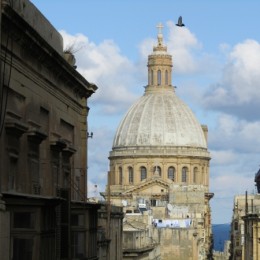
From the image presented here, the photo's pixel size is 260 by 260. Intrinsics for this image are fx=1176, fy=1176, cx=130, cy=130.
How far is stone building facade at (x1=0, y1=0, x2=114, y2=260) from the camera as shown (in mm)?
15031

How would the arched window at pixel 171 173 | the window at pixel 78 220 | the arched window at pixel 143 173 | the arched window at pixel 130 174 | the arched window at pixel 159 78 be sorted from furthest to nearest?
the arched window at pixel 159 78
the arched window at pixel 130 174
the arched window at pixel 143 173
the arched window at pixel 171 173
the window at pixel 78 220

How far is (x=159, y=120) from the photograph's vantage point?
5069 inches

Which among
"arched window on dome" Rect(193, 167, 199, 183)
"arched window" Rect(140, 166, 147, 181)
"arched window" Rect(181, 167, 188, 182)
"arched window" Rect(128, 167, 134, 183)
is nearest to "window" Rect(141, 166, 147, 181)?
"arched window" Rect(140, 166, 147, 181)

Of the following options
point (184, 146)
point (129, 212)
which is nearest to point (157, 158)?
point (184, 146)

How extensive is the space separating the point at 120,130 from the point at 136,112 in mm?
2827

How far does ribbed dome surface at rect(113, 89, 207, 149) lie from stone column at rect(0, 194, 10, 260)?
113m

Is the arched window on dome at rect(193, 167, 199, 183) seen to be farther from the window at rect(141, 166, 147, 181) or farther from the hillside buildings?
the hillside buildings

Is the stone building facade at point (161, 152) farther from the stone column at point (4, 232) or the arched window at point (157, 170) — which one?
the stone column at point (4, 232)

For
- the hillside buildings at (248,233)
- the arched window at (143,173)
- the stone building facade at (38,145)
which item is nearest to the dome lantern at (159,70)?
the arched window at (143,173)

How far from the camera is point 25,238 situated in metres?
15.0

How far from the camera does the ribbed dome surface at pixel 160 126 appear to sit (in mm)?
127938

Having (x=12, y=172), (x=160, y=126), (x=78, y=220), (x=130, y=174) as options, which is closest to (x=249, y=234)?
(x=130, y=174)

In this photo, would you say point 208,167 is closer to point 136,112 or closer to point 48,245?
point 136,112

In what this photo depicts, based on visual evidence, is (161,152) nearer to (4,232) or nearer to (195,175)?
(195,175)
